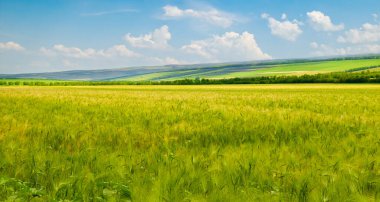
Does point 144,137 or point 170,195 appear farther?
point 144,137

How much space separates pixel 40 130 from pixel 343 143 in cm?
481

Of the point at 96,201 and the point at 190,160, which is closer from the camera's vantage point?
the point at 96,201

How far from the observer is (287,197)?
2.76m

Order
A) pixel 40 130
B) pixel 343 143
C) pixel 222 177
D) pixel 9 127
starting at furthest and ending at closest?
pixel 9 127 < pixel 40 130 < pixel 343 143 < pixel 222 177

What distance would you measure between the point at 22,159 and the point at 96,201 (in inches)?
64.0

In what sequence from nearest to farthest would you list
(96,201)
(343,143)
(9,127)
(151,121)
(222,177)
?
(96,201), (222,177), (343,143), (9,127), (151,121)

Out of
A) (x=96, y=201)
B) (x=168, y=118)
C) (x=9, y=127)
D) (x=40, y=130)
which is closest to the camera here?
(x=96, y=201)

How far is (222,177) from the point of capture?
3180 millimetres

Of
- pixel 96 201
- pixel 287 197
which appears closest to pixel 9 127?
pixel 96 201

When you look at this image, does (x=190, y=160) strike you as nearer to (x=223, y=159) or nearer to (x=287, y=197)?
(x=223, y=159)

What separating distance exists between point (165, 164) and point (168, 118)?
4.21m

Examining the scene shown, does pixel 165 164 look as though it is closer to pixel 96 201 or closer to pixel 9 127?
pixel 96 201

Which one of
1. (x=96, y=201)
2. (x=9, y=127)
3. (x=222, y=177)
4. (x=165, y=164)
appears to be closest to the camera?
(x=96, y=201)

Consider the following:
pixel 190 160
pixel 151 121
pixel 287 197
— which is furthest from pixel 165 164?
pixel 151 121
